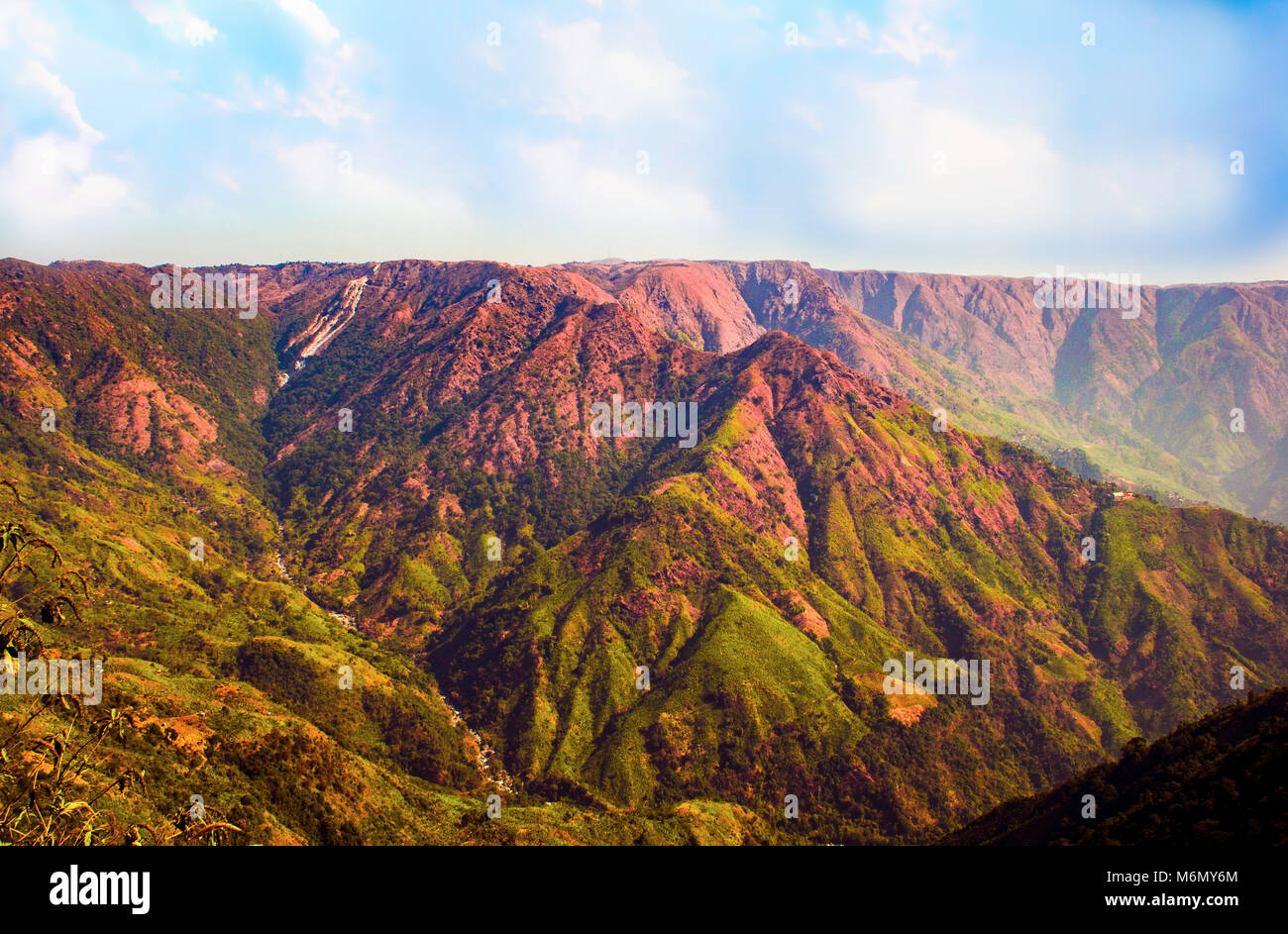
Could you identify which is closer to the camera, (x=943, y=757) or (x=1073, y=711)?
(x=943, y=757)

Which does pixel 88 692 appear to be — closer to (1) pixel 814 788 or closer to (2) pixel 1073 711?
(1) pixel 814 788
